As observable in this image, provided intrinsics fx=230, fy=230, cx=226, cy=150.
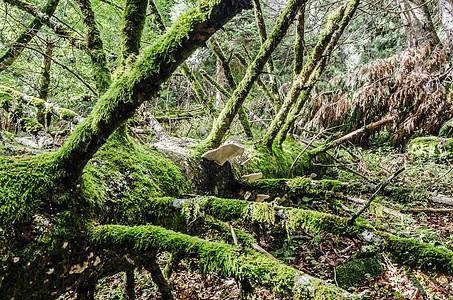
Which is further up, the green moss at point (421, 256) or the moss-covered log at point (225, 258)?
the moss-covered log at point (225, 258)

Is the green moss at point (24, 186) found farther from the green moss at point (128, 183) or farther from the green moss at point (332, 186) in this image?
the green moss at point (332, 186)

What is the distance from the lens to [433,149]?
5.83 metres

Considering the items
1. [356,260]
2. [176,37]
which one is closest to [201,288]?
[356,260]

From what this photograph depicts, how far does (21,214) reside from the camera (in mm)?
1173

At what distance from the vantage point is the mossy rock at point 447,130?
6.27 m

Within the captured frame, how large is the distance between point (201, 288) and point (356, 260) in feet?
6.80

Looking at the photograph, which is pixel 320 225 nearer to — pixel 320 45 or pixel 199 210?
pixel 199 210

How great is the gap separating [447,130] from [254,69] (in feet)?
23.4

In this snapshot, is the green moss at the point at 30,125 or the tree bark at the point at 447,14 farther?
the tree bark at the point at 447,14

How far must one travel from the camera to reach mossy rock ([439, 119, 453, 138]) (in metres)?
6.27

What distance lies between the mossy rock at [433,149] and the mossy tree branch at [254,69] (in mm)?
5629

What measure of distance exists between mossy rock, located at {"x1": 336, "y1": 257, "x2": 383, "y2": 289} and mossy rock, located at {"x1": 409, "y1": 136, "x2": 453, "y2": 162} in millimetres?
4345

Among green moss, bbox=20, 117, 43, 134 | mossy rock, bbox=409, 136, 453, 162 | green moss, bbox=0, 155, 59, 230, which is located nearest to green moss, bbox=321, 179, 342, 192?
green moss, bbox=0, 155, 59, 230

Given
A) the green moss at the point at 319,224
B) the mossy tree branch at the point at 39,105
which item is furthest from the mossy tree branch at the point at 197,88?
the green moss at the point at 319,224
